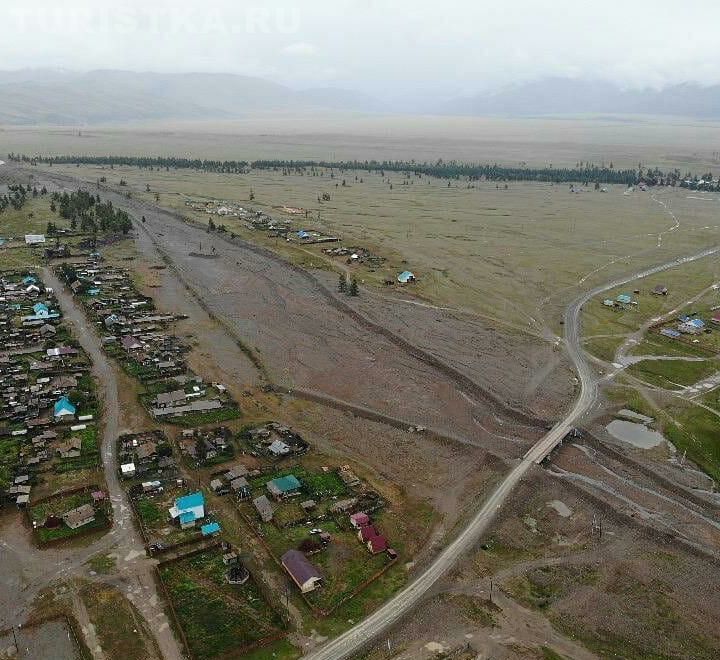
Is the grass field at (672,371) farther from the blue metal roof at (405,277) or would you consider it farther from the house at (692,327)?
the blue metal roof at (405,277)

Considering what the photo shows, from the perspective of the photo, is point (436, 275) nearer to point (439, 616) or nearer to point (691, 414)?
point (691, 414)

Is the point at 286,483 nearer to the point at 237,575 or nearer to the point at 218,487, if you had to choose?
the point at 218,487

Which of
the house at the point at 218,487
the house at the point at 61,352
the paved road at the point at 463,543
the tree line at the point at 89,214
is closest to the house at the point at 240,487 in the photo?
the house at the point at 218,487

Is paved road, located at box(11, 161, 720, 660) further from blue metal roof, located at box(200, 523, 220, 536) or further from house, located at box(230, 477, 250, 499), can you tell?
house, located at box(230, 477, 250, 499)

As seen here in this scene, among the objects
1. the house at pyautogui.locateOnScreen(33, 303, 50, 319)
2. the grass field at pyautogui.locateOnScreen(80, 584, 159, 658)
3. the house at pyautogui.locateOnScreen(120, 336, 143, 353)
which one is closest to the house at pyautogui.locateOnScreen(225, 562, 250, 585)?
the grass field at pyautogui.locateOnScreen(80, 584, 159, 658)

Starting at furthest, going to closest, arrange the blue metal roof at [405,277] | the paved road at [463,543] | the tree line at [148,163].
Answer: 1. the tree line at [148,163]
2. the blue metal roof at [405,277]
3. the paved road at [463,543]

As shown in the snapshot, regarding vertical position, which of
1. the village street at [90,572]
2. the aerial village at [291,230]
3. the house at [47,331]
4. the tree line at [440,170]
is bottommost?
the village street at [90,572]
